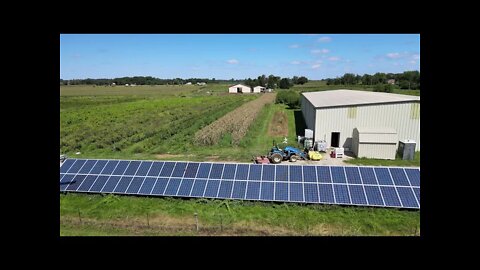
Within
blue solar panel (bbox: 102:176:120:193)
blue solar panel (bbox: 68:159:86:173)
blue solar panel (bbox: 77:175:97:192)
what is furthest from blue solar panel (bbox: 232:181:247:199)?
blue solar panel (bbox: 68:159:86:173)

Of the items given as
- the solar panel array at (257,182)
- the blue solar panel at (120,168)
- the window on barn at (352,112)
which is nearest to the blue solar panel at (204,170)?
the solar panel array at (257,182)

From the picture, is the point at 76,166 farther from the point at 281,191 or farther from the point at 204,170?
the point at 281,191

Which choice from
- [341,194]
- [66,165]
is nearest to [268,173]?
[341,194]

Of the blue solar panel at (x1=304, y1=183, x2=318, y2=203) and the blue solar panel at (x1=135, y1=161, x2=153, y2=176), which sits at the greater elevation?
the blue solar panel at (x1=135, y1=161, x2=153, y2=176)

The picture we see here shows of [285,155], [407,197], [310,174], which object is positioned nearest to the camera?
[407,197]

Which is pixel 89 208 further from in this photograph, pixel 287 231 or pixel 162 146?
pixel 162 146

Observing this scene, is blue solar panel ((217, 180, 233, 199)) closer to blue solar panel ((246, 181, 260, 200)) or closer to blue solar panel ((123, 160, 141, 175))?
blue solar panel ((246, 181, 260, 200))
